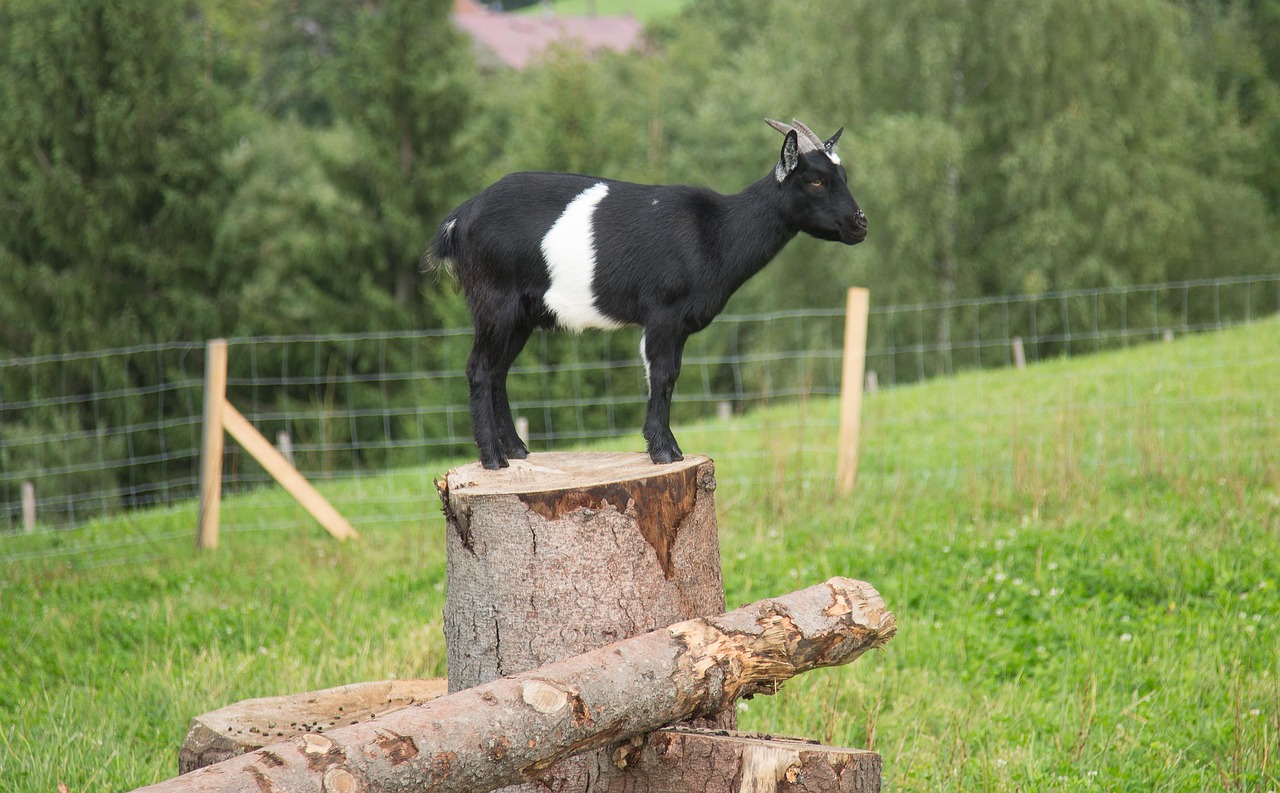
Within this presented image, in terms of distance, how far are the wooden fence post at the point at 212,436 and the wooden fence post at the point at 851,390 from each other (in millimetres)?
4291

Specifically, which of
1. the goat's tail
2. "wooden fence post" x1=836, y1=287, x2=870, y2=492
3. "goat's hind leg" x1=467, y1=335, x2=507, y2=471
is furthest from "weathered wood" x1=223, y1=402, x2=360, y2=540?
"goat's hind leg" x1=467, y1=335, x2=507, y2=471

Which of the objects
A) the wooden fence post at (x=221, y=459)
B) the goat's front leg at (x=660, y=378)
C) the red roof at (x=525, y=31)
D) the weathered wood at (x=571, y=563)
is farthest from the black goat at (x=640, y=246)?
the red roof at (x=525, y=31)

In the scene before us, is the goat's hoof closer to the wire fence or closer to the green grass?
the wire fence

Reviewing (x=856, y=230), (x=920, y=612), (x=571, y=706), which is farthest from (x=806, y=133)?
(x=920, y=612)

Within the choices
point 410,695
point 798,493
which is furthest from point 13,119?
point 410,695

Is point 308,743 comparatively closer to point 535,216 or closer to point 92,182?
point 535,216

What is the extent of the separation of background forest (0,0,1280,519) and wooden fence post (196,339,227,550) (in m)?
9.34

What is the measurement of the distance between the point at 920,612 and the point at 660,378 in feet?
9.64

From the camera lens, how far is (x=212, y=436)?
25.3 ft

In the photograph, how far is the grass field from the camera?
4.43 meters

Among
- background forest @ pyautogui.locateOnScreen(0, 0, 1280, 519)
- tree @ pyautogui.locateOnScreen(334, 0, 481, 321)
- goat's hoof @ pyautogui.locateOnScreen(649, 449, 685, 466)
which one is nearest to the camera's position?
goat's hoof @ pyautogui.locateOnScreen(649, 449, 685, 466)

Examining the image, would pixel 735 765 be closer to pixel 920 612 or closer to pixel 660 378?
pixel 660 378

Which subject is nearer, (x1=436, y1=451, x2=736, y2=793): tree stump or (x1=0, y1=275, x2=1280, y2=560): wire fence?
(x1=436, y1=451, x2=736, y2=793): tree stump

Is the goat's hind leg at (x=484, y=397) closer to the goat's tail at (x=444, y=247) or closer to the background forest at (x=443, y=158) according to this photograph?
the goat's tail at (x=444, y=247)
